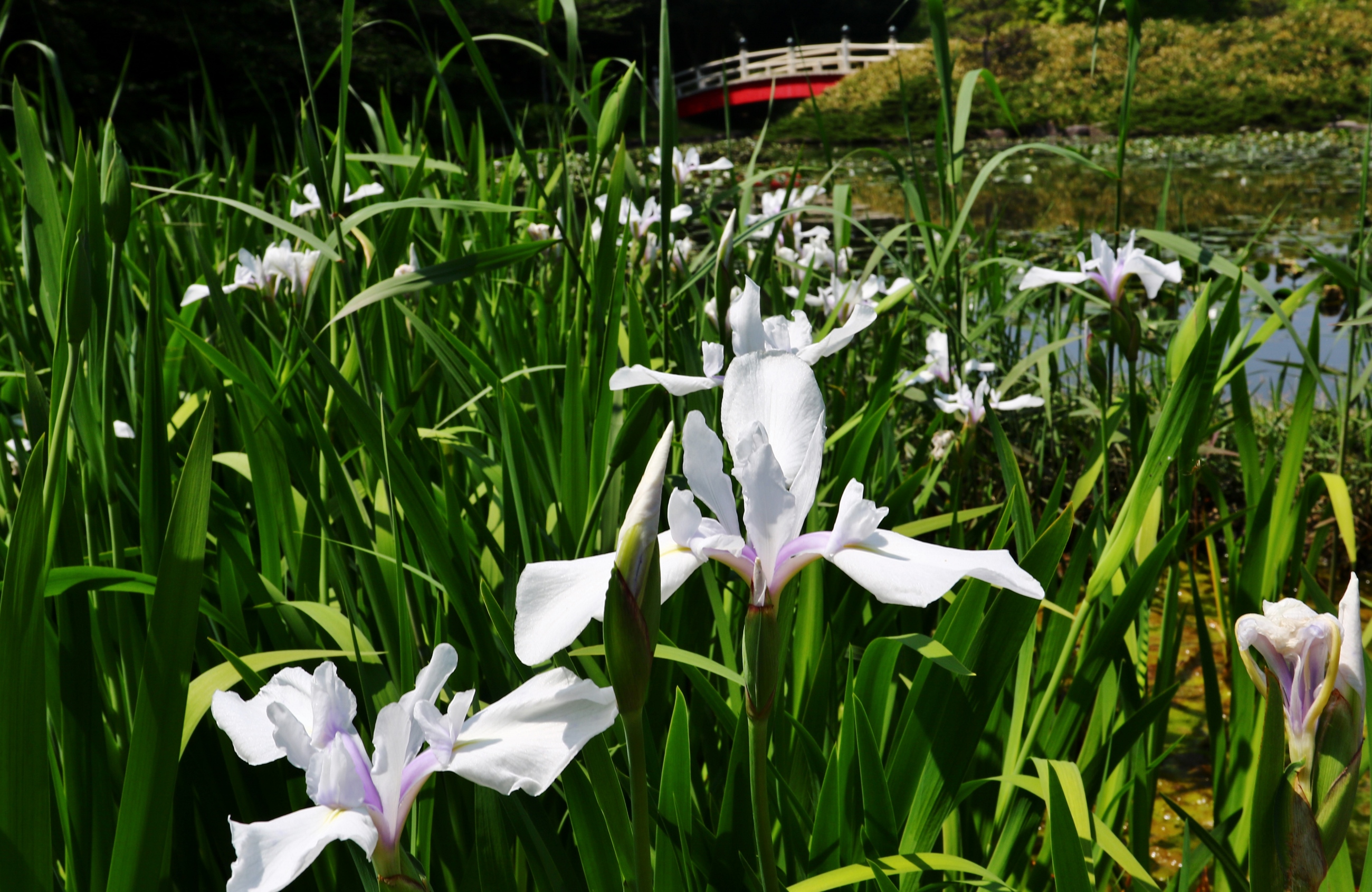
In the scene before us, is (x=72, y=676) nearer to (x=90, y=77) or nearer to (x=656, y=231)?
(x=656, y=231)

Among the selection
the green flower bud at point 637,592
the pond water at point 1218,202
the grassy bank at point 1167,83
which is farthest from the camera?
the grassy bank at point 1167,83

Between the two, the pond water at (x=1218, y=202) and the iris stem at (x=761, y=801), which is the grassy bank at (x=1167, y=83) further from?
the iris stem at (x=761, y=801)

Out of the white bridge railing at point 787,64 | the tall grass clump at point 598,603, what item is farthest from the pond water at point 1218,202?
the white bridge railing at point 787,64

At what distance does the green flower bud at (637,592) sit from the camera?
40 centimetres

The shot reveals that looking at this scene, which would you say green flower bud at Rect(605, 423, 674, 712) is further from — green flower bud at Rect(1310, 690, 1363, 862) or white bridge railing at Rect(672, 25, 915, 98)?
white bridge railing at Rect(672, 25, 915, 98)

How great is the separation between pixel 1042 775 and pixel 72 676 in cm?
69

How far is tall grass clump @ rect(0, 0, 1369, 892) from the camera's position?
0.44 meters

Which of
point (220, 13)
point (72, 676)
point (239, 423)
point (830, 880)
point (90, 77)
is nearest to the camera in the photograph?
point (830, 880)

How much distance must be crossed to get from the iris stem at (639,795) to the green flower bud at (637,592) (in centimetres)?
2

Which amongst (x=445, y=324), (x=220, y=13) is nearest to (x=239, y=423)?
(x=445, y=324)

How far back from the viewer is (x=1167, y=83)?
19.1 meters

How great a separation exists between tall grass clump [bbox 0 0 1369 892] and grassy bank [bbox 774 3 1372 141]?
640 inches

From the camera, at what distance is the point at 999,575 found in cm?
41

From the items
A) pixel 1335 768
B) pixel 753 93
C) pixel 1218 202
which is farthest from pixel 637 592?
pixel 753 93
